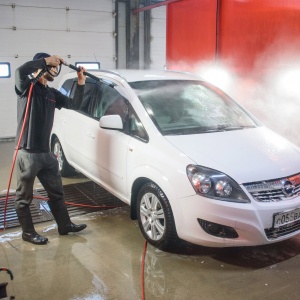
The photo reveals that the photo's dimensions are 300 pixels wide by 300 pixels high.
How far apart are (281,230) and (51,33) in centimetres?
768

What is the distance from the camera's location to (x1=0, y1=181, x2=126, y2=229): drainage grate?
14.9 ft

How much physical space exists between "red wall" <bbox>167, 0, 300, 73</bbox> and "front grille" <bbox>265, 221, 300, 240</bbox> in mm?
3036

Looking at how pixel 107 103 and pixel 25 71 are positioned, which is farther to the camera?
pixel 107 103


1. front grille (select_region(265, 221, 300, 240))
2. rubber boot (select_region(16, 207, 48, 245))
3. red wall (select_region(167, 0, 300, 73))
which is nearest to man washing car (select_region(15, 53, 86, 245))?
rubber boot (select_region(16, 207, 48, 245))

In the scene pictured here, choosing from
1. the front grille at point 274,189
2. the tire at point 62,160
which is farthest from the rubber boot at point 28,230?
the front grille at point 274,189

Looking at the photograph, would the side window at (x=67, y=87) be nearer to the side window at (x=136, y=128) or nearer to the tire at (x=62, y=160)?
the tire at (x=62, y=160)

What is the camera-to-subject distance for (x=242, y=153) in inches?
139

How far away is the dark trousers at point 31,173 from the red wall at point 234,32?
3.78 metres

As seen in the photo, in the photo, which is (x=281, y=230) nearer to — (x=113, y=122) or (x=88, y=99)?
(x=113, y=122)

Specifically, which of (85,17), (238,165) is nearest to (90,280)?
(238,165)

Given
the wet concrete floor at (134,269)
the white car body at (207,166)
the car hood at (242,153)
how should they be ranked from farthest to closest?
the car hood at (242,153) → the white car body at (207,166) → the wet concrete floor at (134,269)

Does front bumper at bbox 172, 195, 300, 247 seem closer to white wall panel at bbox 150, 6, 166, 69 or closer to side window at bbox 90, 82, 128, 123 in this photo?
side window at bbox 90, 82, 128, 123

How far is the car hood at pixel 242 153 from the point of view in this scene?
129 inches

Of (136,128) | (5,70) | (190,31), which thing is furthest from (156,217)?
(5,70)
